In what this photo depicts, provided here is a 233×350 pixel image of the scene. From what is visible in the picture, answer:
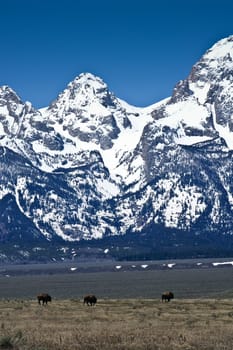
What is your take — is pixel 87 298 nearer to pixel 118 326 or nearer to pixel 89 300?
pixel 89 300

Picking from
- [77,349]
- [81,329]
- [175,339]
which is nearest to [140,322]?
[81,329]

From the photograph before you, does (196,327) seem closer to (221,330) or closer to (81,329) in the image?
(221,330)

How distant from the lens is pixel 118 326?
260 feet

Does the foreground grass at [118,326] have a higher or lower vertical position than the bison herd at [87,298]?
lower

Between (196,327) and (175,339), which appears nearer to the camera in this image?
(175,339)

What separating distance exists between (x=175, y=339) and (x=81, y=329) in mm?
10698

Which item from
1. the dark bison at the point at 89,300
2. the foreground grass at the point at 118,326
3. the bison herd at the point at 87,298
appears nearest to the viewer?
the foreground grass at the point at 118,326

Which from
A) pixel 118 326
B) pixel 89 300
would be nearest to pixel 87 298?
pixel 89 300

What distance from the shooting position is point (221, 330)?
74.8 m

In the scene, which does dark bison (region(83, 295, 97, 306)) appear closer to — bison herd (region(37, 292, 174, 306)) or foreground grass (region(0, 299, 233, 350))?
bison herd (region(37, 292, 174, 306))

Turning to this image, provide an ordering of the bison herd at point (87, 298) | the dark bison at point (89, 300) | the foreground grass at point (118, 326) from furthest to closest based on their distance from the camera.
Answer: the bison herd at point (87, 298)
the dark bison at point (89, 300)
the foreground grass at point (118, 326)

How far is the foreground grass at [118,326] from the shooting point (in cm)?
6494

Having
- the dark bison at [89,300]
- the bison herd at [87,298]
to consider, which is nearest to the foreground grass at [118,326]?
the dark bison at [89,300]

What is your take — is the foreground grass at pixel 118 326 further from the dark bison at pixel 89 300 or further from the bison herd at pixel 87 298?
Result: the bison herd at pixel 87 298
